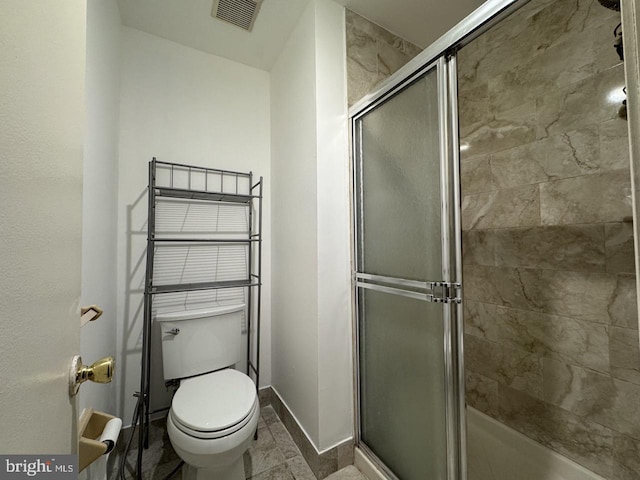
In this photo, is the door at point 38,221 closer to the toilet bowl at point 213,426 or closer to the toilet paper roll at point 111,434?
the toilet paper roll at point 111,434

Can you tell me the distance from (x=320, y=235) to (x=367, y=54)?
110cm

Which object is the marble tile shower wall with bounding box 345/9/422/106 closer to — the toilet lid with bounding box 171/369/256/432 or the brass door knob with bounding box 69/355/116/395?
the brass door knob with bounding box 69/355/116/395

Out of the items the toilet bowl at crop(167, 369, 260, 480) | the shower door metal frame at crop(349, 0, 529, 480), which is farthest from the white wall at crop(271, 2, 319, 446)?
the shower door metal frame at crop(349, 0, 529, 480)

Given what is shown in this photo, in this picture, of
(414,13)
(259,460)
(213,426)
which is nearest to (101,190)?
(213,426)

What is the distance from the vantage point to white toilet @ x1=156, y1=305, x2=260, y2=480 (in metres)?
1.07

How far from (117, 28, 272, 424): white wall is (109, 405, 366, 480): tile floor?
20cm

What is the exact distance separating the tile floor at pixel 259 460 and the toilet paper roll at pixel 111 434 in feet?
3.09

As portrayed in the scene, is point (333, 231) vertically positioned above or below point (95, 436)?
above

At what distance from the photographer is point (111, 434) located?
629 millimetres

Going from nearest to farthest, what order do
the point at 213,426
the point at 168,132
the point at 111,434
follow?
the point at 111,434 < the point at 213,426 < the point at 168,132

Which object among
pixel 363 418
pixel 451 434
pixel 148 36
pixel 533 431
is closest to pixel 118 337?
pixel 363 418

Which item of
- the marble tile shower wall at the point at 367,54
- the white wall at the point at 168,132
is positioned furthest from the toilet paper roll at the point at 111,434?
the marble tile shower wall at the point at 367,54

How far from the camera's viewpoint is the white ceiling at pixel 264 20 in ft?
4.75

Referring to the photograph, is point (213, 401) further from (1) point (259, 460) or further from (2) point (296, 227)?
(2) point (296, 227)
